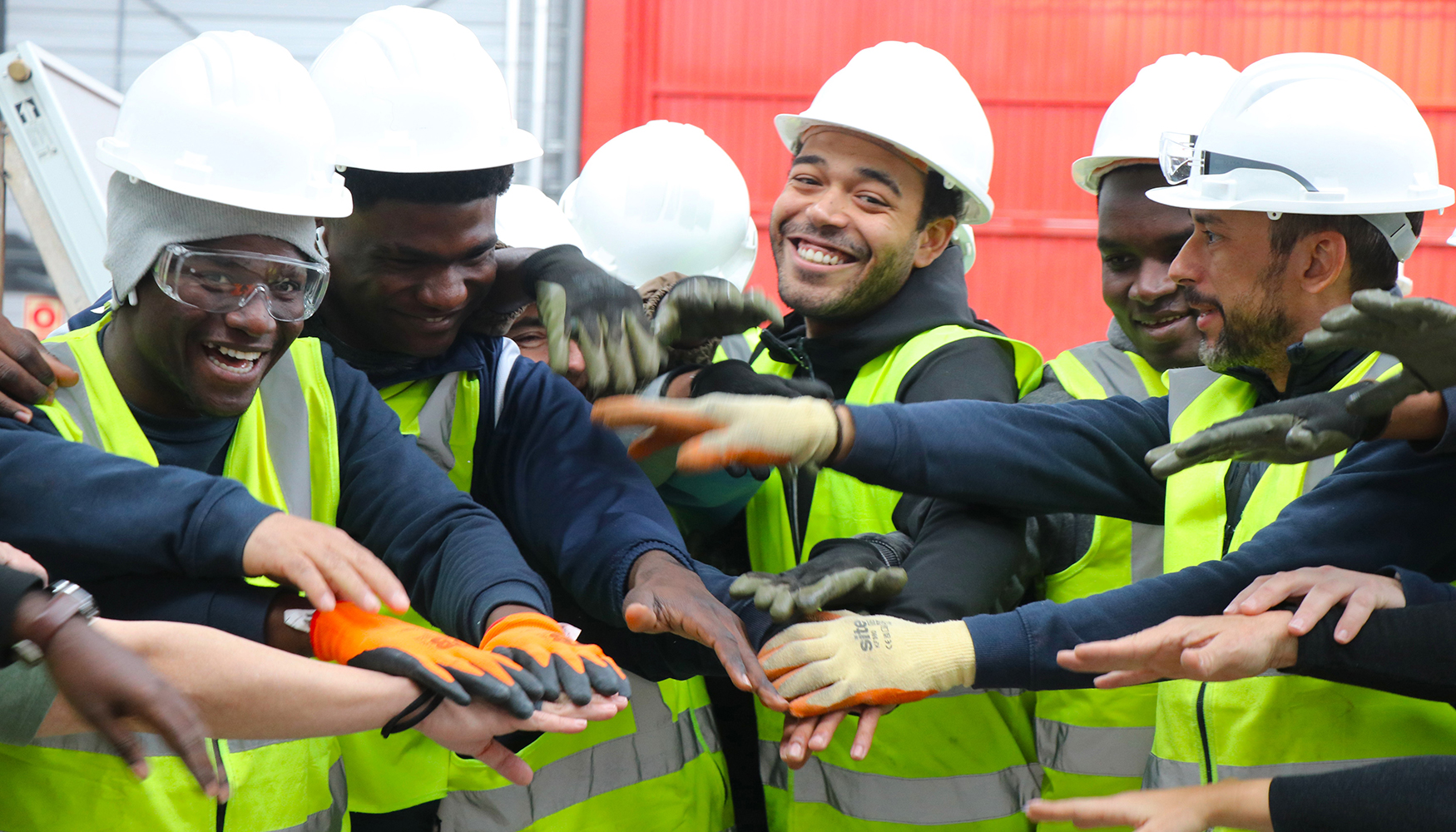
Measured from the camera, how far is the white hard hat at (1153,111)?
142 inches

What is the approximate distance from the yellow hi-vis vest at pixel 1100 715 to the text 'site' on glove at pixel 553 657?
1343mm

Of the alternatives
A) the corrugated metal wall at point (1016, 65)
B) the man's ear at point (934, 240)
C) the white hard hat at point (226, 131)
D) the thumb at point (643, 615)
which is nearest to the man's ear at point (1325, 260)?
the man's ear at point (934, 240)

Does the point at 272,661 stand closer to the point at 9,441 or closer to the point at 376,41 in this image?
the point at 9,441

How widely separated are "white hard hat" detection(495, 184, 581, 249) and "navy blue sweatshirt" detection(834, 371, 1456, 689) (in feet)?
5.76

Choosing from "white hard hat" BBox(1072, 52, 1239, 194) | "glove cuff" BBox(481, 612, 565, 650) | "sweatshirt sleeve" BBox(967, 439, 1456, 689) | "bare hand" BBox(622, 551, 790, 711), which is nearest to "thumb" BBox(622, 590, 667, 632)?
"bare hand" BBox(622, 551, 790, 711)

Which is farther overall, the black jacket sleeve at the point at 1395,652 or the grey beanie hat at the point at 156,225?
the grey beanie hat at the point at 156,225

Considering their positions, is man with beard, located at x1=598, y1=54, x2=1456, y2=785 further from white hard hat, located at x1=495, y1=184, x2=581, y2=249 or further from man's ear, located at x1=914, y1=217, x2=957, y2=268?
white hard hat, located at x1=495, y1=184, x2=581, y2=249

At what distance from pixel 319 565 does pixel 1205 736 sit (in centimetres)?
174

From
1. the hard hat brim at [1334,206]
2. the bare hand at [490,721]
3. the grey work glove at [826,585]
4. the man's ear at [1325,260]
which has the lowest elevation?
the bare hand at [490,721]

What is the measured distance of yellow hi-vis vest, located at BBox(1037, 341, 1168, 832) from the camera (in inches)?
120

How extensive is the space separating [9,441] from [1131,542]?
253cm

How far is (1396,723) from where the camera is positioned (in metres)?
2.27

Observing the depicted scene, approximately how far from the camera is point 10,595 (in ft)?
5.73

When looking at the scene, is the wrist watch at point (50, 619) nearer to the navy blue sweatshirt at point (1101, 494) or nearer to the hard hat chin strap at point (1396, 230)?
the navy blue sweatshirt at point (1101, 494)
